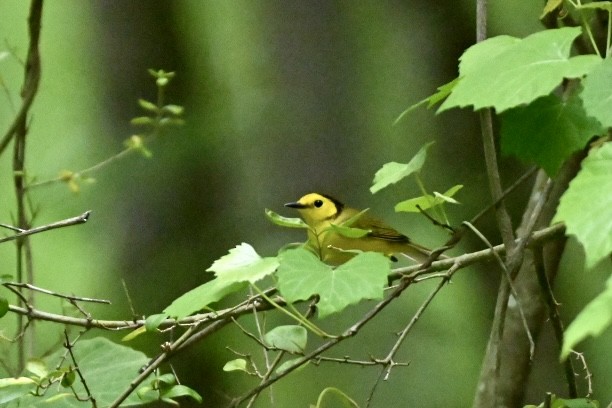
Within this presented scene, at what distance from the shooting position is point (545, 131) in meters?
0.63

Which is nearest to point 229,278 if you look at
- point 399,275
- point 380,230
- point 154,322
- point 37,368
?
point 154,322

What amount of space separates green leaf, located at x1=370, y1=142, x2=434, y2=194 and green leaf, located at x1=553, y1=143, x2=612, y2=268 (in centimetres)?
25

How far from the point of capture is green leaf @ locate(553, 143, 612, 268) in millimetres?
410

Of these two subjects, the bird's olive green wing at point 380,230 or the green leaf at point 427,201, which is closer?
the green leaf at point 427,201

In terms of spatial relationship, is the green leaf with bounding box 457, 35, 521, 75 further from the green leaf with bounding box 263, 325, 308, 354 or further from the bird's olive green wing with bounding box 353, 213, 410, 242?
the bird's olive green wing with bounding box 353, 213, 410, 242

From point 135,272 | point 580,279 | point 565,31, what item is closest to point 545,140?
point 565,31

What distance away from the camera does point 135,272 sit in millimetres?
1858

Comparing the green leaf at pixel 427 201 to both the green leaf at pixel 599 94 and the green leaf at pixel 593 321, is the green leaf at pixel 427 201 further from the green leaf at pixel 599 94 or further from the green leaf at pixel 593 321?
the green leaf at pixel 593 321

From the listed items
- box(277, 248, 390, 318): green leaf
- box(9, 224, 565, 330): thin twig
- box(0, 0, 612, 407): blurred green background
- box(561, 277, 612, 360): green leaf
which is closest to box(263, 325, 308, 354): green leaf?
box(9, 224, 565, 330): thin twig

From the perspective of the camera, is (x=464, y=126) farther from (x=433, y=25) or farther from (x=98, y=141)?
(x=98, y=141)

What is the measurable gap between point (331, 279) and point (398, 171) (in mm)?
199

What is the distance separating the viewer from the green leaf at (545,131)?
62 cm


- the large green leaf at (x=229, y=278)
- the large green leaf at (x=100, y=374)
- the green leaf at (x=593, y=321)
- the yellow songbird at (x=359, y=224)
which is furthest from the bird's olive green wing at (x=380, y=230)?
the green leaf at (x=593, y=321)

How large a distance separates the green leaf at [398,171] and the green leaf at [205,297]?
19 cm
